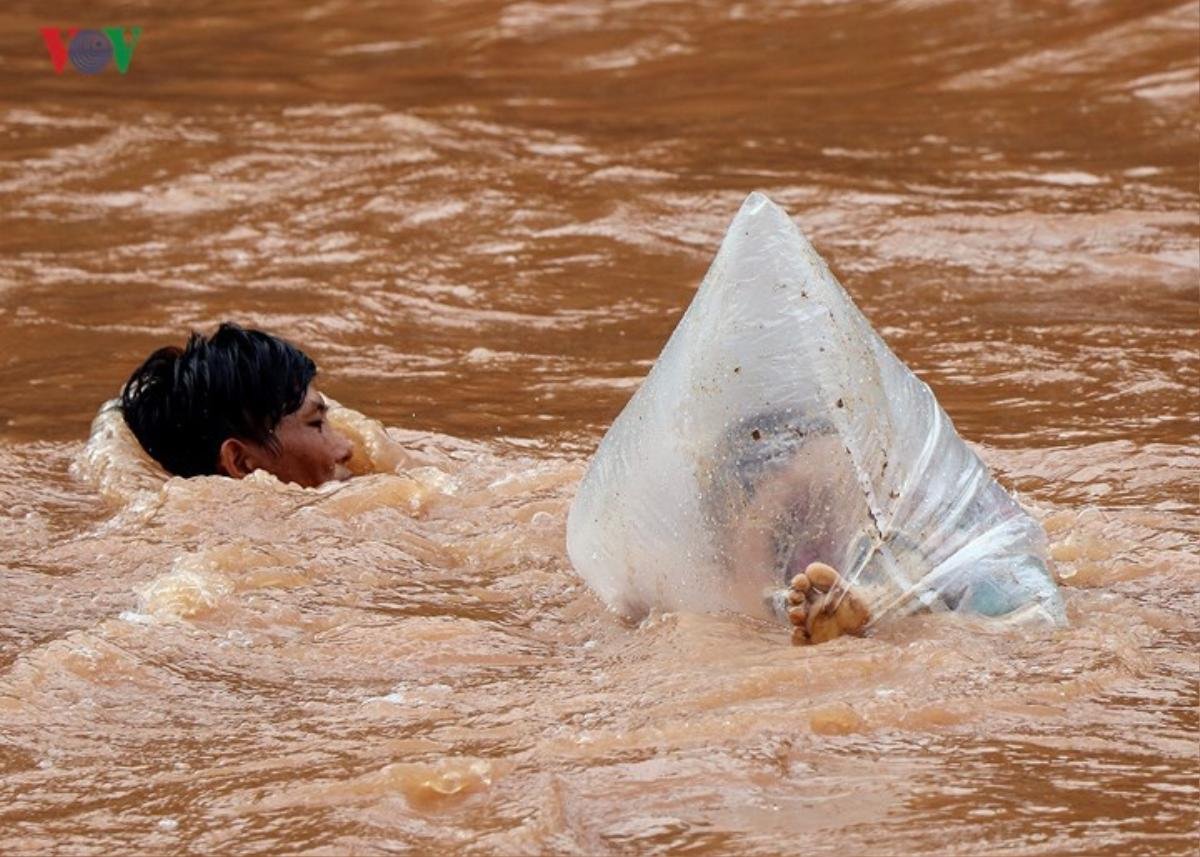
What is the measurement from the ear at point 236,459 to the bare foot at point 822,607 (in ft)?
6.31

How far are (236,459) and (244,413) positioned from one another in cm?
11

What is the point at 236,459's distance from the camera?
4.86m

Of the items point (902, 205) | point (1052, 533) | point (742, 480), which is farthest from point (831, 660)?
point (902, 205)

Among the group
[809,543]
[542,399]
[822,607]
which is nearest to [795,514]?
[809,543]

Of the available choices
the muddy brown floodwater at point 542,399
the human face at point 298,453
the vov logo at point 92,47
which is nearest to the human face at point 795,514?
the muddy brown floodwater at point 542,399

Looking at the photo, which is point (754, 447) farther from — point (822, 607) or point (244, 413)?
point (244, 413)

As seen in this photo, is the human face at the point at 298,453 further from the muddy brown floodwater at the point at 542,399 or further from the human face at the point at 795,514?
the human face at the point at 795,514

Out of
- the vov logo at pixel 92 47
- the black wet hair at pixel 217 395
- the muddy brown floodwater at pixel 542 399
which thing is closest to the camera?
the muddy brown floodwater at pixel 542 399

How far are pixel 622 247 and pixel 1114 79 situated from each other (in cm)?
282

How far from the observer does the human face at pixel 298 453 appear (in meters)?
4.85

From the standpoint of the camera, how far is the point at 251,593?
13.1ft

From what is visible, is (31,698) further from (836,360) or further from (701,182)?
(701,182)

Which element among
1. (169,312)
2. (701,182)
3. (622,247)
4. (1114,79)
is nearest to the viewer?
(169,312)

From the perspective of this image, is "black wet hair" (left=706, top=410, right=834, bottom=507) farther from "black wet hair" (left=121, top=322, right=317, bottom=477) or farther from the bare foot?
"black wet hair" (left=121, top=322, right=317, bottom=477)
